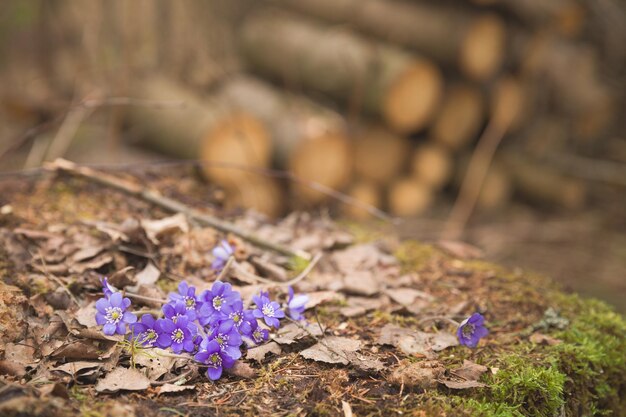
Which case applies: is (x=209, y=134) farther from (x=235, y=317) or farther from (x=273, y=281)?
(x=235, y=317)

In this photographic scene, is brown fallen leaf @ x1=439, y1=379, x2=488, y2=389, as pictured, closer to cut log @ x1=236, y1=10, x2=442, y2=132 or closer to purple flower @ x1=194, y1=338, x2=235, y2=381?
purple flower @ x1=194, y1=338, x2=235, y2=381

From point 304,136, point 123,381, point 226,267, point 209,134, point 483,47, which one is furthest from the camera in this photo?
point 483,47

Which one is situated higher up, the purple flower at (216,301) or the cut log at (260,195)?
the purple flower at (216,301)

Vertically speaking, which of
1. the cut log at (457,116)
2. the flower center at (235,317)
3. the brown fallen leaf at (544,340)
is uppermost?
the cut log at (457,116)

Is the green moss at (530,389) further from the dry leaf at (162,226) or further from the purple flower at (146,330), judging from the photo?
the dry leaf at (162,226)

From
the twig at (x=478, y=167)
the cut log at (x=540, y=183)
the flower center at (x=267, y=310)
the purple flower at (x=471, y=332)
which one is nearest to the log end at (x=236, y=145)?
the twig at (x=478, y=167)

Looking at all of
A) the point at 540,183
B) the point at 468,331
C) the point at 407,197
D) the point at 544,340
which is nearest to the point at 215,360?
the point at 468,331

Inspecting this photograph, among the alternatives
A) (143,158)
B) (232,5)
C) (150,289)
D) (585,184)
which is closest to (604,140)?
(585,184)
